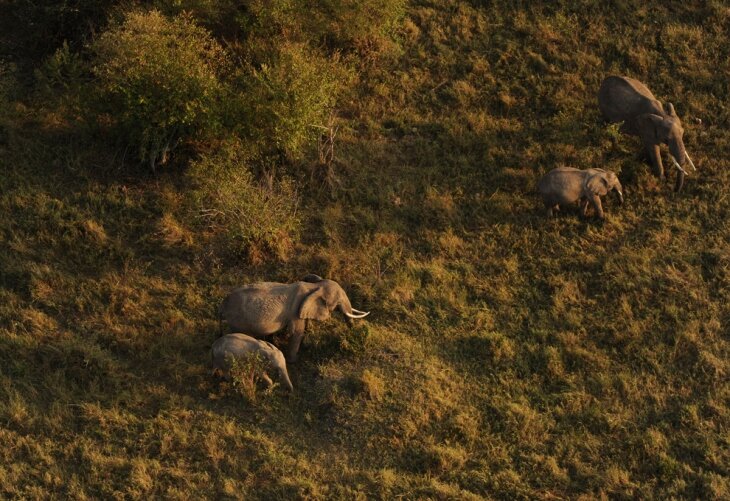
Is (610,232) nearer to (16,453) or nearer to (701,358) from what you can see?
(701,358)

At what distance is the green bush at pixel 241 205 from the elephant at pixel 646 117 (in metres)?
8.59

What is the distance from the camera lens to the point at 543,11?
28.1 metres

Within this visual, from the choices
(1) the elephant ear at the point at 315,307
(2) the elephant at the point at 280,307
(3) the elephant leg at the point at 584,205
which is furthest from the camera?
(3) the elephant leg at the point at 584,205

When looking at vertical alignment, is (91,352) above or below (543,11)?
below

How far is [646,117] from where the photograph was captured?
22.7 meters

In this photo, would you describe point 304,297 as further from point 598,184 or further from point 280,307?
point 598,184

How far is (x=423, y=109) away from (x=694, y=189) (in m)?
7.34

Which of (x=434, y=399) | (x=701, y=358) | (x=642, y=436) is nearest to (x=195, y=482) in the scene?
(x=434, y=399)

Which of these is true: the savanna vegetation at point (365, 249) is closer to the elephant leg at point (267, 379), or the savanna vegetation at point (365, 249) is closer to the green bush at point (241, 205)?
the green bush at point (241, 205)

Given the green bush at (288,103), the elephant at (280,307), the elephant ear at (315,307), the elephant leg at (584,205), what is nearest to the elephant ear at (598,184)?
the elephant leg at (584,205)

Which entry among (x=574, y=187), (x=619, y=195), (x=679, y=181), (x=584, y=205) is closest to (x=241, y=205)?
(x=574, y=187)

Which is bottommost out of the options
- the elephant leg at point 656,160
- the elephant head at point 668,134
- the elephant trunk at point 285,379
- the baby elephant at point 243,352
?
the elephant trunk at point 285,379

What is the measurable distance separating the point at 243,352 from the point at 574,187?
8800 millimetres

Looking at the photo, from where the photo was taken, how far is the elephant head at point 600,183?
21.2 meters
